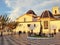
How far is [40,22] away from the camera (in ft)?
5.16

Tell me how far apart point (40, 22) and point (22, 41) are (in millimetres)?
435

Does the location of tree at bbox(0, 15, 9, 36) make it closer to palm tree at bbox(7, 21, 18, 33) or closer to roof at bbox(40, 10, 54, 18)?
palm tree at bbox(7, 21, 18, 33)

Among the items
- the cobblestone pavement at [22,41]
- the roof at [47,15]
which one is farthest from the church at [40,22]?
the cobblestone pavement at [22,41]

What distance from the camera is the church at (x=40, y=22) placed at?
1.50 metres

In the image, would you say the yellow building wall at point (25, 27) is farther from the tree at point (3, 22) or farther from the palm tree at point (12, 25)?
the tree at point (3, 22)

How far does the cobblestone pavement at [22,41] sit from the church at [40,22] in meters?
0.14

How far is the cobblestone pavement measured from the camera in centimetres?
159

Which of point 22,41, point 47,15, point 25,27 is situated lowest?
point 22,41

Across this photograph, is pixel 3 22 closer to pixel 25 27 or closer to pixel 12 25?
pixel 12 25

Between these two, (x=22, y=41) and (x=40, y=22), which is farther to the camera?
(x=22, y=41)

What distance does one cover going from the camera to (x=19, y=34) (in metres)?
1.62

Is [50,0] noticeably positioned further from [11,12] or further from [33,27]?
[11,12]

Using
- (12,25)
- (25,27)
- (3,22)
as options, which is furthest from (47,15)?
(3,22)

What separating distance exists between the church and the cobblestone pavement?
14cm
